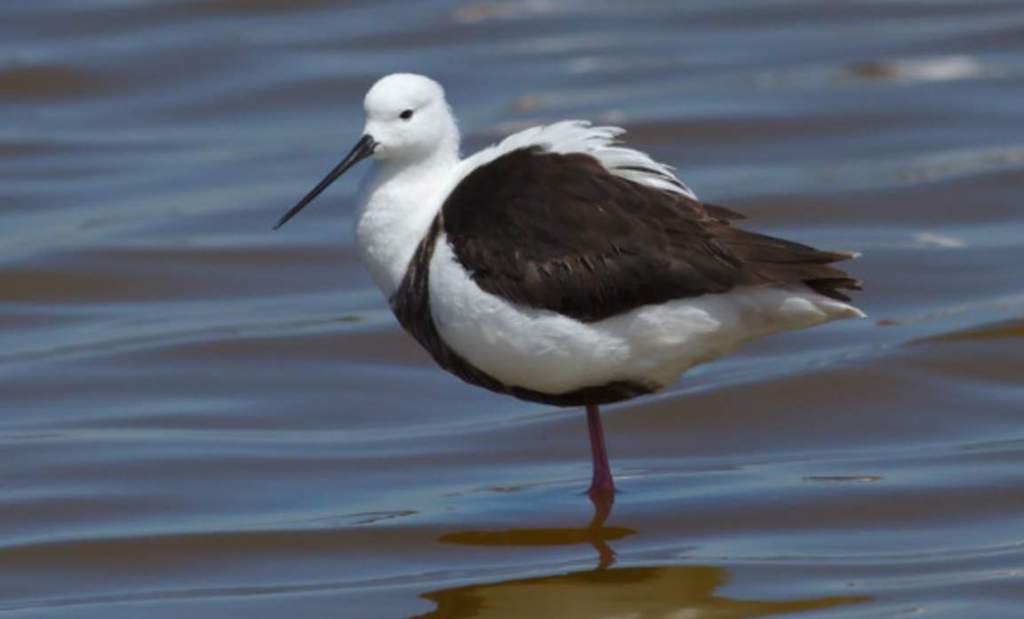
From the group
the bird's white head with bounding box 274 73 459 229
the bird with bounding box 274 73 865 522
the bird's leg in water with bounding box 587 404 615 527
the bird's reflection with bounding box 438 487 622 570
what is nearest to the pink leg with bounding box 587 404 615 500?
the bird's leg in water with bounding box 587 404 615 527

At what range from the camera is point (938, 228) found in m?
13.7

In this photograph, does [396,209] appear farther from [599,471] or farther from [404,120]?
[599,471]

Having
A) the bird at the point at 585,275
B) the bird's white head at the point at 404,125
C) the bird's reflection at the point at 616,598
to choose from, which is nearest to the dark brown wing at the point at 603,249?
the bird at the point at 585,275

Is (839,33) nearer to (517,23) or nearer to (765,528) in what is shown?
(517,23)

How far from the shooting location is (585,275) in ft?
27.5

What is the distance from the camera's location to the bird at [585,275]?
838cm

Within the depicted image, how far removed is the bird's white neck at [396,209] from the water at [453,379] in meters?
1.15

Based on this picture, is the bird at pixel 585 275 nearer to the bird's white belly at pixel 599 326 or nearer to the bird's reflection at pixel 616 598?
the bird's white belly at pixel 599 326

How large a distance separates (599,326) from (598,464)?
1095mm

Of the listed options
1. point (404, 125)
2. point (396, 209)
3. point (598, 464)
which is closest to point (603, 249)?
point (396, 209)

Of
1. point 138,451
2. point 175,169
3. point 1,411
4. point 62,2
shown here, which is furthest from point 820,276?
point 62,2

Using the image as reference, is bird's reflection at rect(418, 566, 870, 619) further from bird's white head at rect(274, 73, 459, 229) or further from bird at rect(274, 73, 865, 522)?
bird's white head at rect(274, 73, 459, 229)

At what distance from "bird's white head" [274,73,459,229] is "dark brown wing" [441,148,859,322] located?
59 centimetres

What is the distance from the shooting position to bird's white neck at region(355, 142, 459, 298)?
8836mm
